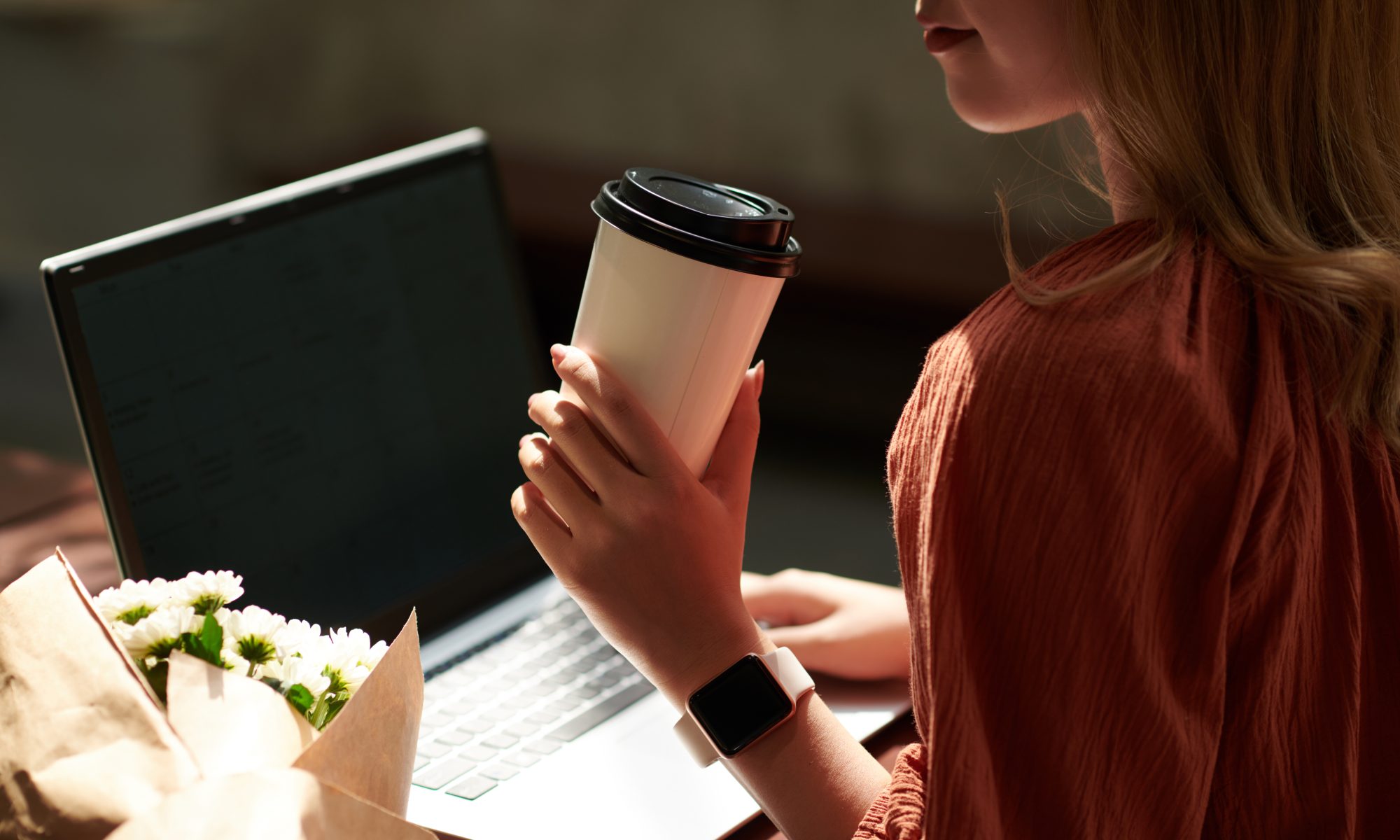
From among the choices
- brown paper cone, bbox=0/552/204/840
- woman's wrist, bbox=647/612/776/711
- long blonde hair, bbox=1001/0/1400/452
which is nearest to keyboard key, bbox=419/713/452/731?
woman's wrist, bbox=647/612/776/711

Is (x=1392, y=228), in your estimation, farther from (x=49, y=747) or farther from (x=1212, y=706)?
(x=49, y=747)

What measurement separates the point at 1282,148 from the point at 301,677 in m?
0.49

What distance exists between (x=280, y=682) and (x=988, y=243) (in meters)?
1.60

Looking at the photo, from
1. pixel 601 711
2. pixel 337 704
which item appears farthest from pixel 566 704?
pixel 337 704

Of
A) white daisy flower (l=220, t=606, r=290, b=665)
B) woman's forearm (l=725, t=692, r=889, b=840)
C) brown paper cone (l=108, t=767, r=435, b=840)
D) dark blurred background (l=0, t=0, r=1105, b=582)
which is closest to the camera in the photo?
brown paper cone (l=108, t=767, r=435, b=840)

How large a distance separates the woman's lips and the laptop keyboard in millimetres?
444

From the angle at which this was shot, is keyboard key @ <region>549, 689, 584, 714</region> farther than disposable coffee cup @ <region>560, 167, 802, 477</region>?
Answer: Yes

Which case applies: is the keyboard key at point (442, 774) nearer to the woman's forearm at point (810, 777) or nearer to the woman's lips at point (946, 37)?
the woman's forearm at point (810, 777)

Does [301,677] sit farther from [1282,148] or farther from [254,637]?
[1282,148]

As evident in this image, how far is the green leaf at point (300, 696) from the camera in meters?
0.50

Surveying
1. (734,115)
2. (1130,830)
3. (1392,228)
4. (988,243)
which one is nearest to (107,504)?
(1130,830)

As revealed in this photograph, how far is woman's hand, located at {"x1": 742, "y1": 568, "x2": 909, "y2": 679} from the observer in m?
0.83

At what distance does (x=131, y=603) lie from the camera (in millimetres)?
513

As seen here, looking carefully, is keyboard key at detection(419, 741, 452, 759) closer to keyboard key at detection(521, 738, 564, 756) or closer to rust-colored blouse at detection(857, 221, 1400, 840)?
keyboard key at detection(521, 738, 564, 756)
